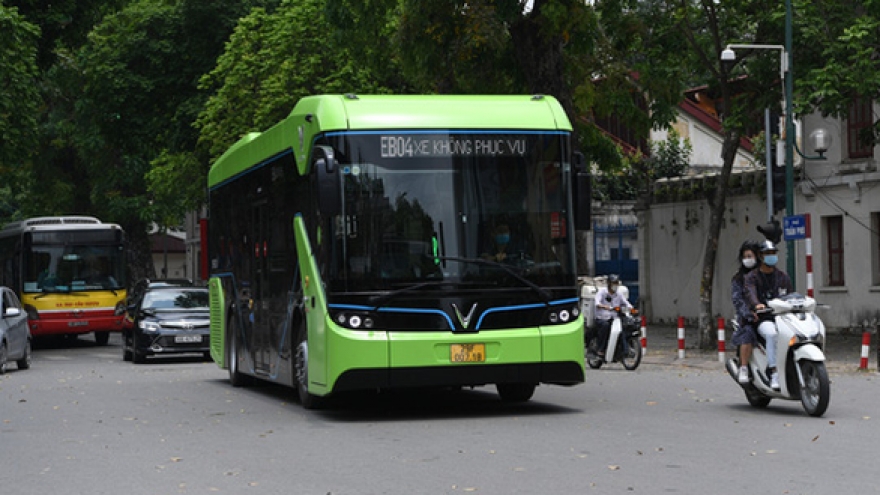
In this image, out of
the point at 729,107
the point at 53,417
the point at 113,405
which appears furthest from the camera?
the point at 729,107

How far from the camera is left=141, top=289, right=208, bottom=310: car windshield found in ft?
105

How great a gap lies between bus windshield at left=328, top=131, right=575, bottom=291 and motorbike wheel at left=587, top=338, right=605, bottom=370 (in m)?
9.49

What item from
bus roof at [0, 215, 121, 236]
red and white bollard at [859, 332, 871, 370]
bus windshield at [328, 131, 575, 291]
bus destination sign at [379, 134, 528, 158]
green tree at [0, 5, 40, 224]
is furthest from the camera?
bus roof at [0, 215, 121, 236]

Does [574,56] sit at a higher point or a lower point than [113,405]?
higher

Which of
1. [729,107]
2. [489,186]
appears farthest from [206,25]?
[489,186]

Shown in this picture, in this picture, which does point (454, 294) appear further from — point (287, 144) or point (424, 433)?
point (287, 144)

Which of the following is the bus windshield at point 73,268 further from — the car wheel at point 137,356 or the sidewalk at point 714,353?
the sidewalk at point 714,353

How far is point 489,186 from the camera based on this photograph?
15.7m

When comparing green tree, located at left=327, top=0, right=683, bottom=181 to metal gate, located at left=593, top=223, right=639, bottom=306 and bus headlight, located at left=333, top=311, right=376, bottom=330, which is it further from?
metal gate, located at left=593, top=223, right=639, bottom=306

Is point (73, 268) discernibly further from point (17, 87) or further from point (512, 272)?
point (512, 272)

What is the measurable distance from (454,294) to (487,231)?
69 centimetres

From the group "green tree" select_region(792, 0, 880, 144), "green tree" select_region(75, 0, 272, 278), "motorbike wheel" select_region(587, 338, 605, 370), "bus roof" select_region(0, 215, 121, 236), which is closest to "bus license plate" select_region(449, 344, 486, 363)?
"motorbike wheel" select_region(587, 338, 605, 370)

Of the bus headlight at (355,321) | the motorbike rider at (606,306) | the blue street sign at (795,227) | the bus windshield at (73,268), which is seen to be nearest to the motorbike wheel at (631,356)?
the motorbike rider at (606,306)

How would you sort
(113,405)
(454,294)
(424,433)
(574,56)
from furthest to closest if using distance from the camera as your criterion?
(574,56), (113,405), (454,294), (424,433)
